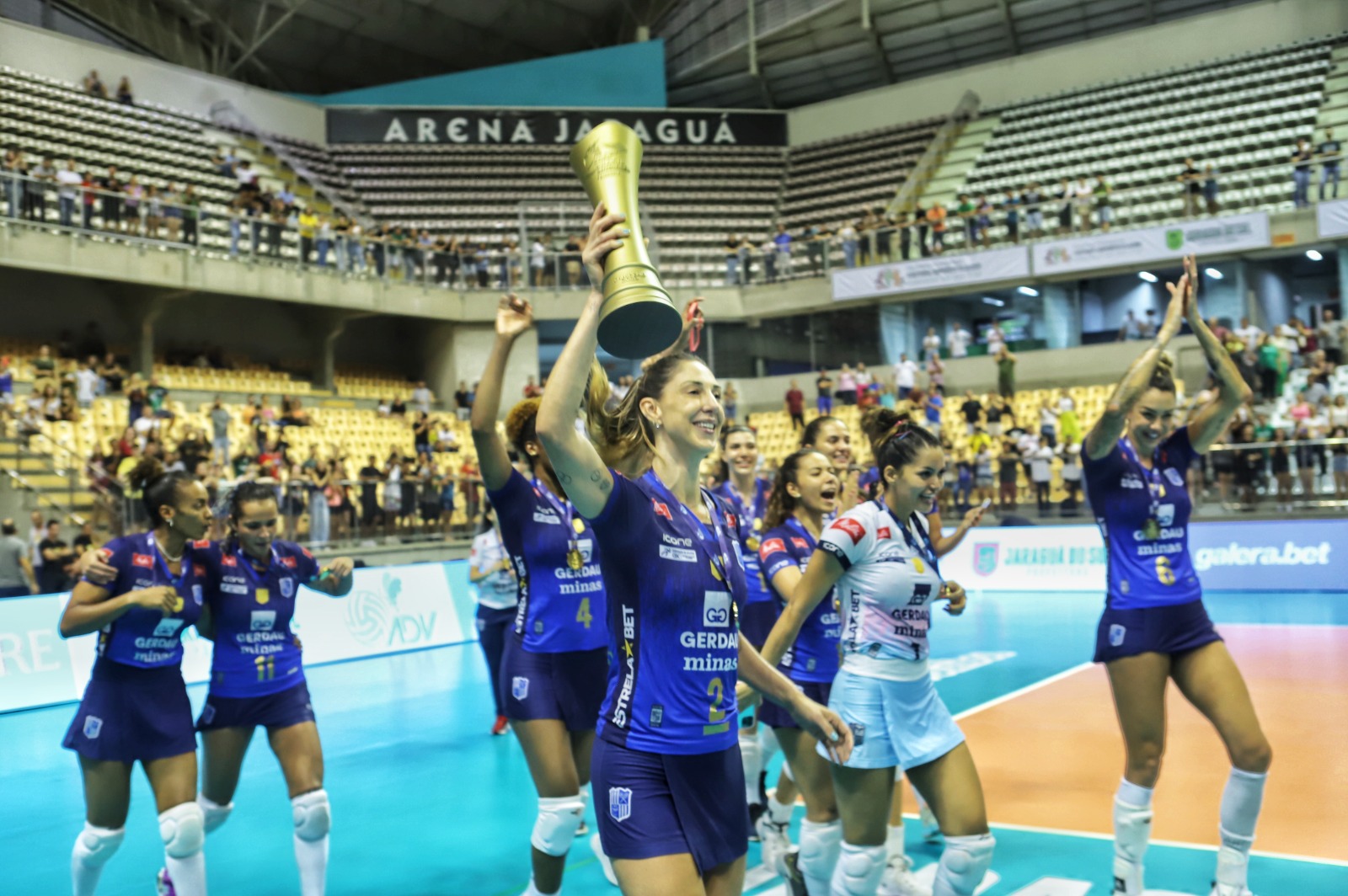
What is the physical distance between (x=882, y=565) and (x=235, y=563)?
3041 mm

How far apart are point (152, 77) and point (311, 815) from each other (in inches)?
1178

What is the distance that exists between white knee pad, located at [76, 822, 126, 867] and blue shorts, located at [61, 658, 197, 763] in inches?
11.8

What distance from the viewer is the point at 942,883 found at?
14.0ft

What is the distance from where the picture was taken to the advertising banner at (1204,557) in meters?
16.7

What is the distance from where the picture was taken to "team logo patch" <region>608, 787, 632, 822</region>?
3.17 m

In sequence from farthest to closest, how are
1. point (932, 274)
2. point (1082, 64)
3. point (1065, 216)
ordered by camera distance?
point (1082, 64) → point (932, 274) → point (1065, 216)

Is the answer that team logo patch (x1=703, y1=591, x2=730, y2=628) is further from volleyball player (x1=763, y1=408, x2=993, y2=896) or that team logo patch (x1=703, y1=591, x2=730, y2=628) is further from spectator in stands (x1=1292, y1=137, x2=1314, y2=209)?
spectator in stands (x1=1292, y1=137, x2=1314, y2=209)

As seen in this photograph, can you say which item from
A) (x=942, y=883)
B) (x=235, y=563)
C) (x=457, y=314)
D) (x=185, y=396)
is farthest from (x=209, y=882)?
(x=457, y=314)

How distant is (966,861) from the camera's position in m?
4.14

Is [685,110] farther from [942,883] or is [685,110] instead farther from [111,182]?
[942,883]

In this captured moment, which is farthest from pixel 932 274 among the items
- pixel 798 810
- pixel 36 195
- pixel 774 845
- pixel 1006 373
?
pixel 774 845

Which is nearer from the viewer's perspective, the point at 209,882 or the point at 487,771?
the point at 209,882

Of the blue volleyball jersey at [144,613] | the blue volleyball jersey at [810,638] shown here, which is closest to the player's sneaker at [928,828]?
the blue volleyball jersey at [810,638]

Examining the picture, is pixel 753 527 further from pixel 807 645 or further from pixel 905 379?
pixel 905 379
